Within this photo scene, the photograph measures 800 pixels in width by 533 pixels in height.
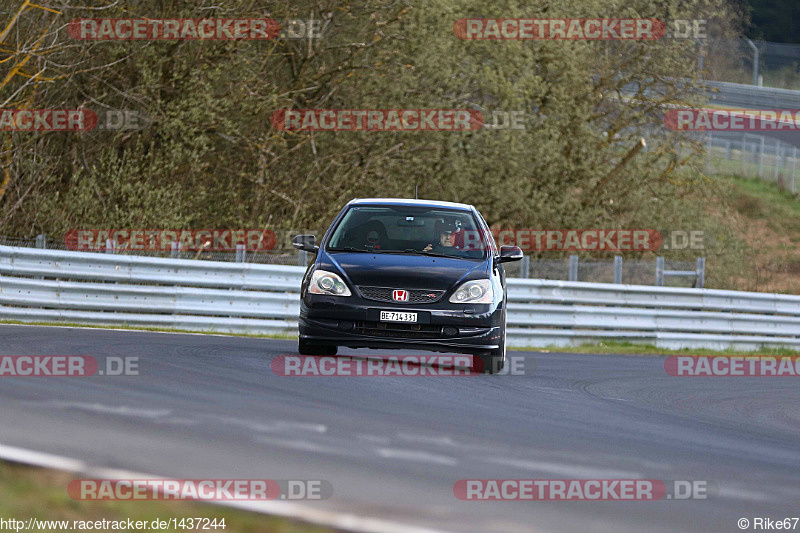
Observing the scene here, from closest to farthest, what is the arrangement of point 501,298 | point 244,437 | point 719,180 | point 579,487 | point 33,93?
1. point 579,487
2. point 244,437
3. point 501,298
4. point 33,93
5. point 719,180

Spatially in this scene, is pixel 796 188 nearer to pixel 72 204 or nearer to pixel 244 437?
pixel 72 204

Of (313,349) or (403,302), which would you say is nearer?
(403,302)

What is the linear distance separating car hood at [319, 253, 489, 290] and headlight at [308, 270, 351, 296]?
0.08m

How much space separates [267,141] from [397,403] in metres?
15.0

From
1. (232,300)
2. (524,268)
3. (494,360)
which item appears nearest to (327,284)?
(494,360)

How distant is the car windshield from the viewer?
12695mm

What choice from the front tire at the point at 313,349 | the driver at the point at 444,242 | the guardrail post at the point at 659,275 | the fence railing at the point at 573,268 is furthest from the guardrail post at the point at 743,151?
the front tire at the point at 313,349

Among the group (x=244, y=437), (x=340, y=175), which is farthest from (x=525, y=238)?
(x=244, y=437)

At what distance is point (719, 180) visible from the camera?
29.8 m

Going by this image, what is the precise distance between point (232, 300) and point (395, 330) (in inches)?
250

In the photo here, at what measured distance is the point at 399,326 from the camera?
38.4 feet

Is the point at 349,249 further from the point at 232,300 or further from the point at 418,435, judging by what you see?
the point at 232,300

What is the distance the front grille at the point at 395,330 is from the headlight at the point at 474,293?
391mm

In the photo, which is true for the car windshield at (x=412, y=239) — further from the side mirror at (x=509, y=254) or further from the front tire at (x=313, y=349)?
the front tire at (x=313, y=349)
